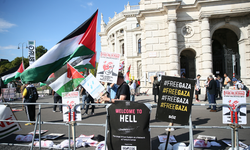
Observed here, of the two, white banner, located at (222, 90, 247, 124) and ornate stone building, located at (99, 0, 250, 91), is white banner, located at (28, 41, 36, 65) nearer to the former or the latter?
ornate stone building, located at (99, 0, 250, 91)

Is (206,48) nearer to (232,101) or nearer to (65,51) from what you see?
(232,101)

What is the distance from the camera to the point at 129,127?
3408 millimetres

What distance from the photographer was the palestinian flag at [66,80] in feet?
A: 15.8

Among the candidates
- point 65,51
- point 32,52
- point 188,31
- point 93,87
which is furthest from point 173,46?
point 32,52

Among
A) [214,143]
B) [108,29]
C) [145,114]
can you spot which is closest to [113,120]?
[145,114]

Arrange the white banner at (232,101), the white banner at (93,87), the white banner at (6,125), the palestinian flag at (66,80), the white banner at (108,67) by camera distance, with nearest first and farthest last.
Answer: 1. the white banner at (232,101)
2. the white banner at (6,125)
3. the white banner at (93,87)
4. the palestinian flag at (66,80)
5. the white banner at (108,67)

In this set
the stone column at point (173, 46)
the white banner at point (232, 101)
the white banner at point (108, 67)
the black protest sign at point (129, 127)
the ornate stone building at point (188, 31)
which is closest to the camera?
the black protest sign at point (129, 127)

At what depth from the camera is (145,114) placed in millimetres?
3404

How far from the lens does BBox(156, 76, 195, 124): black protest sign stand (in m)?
3.49

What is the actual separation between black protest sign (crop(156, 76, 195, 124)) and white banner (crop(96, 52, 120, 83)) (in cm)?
191

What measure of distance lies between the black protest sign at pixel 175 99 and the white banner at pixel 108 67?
1908mm

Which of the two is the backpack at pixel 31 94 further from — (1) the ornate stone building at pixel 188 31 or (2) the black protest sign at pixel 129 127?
(1) the ornate stone building at pixel 188 31

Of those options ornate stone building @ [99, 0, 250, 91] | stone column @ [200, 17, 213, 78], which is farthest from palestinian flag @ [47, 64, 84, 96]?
stone column @ [200, 17, 213, 78]

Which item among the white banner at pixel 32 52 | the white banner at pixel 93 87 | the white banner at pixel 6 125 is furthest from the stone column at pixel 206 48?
the white banner at pixel 32 52
